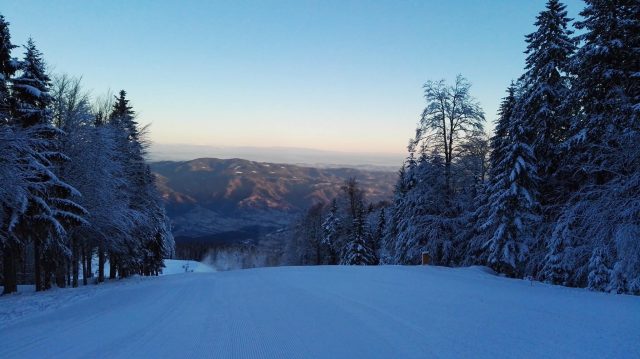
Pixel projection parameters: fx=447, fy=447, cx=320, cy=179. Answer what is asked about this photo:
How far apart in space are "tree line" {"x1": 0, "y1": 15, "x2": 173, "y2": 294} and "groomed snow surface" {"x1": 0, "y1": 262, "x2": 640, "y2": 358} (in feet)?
19.3

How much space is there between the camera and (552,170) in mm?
20344

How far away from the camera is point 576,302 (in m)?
8.92

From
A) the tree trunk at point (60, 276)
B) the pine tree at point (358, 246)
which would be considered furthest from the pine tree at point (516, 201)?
the pine tree at point (358, 246)

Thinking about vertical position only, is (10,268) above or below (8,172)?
below

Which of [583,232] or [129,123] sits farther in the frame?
[129,123]

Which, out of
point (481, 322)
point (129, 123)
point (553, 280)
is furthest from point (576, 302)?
point (129, 123)

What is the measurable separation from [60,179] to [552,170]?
22.9 meters

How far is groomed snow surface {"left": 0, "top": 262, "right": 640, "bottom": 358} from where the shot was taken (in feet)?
19.3

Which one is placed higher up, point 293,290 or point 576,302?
point 576,302

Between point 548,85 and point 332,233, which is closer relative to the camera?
point 548,85

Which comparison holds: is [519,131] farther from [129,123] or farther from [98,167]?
[129,123]

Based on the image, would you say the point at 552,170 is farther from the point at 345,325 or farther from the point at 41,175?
the point at 41,175

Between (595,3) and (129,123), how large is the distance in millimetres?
27566

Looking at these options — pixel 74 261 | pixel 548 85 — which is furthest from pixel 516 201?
pixel 74 261
